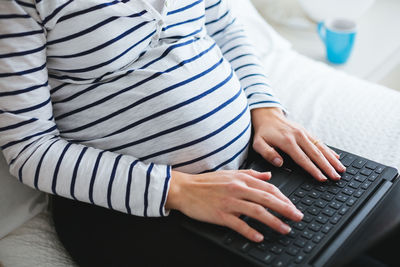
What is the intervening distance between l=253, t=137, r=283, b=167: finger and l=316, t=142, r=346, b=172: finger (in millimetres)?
72

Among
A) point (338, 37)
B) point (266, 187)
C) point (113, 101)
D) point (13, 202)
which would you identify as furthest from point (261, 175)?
point (338, 37)

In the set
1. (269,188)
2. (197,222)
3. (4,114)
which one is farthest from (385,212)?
(4,114)

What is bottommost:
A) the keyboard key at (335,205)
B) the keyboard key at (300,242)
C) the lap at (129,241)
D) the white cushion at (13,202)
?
the white cushion at (13,202)

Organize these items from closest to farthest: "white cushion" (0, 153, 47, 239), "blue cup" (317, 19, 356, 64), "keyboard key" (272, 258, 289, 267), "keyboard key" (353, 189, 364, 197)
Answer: "keyboard key" (272, 258, 289, 267) → "keyboard key" (353, 189, 364, 197) → "white cushion" (0, 153, 47, 239) → "blue cup" (317, 19, 356, 64)

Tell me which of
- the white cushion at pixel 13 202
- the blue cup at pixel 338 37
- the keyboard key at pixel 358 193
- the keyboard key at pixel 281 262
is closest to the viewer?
the keyboard key at pixel 281 262

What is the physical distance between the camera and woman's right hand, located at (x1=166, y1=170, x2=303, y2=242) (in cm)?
66

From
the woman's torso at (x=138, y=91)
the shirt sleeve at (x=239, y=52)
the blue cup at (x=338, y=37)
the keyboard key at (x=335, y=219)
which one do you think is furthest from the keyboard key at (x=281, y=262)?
the blue cup at (x=338, y=37)

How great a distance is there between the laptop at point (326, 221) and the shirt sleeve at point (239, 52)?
0.16 meters

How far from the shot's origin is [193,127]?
2.44 feet

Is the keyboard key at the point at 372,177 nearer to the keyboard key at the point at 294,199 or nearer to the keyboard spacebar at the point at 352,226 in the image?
the keyboard spacebar at the point at 352,226

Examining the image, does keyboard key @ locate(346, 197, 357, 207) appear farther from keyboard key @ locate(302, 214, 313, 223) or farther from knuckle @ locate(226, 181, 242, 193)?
knuckle @ locate(226, 181, 242, 193)

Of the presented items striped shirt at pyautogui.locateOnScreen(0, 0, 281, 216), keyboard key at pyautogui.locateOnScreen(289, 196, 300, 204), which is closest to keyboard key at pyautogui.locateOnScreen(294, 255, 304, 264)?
keyboard key at pyautogui.locateOnScreen(289, 196, 300, 204)

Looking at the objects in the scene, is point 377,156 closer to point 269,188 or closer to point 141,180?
point 269,188

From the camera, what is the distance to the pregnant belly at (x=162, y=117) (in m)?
0.74
